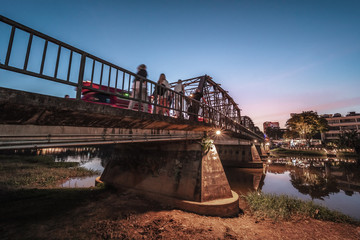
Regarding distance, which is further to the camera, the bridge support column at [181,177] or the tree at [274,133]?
the tree at [274,133]

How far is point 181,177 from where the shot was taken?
29.9ft

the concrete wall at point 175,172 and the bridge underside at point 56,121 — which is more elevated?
the bridge underside at point 56,121

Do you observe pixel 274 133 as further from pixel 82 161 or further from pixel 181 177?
pixel 181 177

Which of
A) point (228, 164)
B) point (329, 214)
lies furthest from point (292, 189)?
point (228, 164)

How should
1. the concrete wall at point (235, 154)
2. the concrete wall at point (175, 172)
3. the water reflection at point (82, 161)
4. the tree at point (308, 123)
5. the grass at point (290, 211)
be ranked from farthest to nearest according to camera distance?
the tree at point (308, 123) → the concrete wall at point (235, 154) → the water reflection at point (82, 161) → the grass at point (290, 211) → the concrete wall at point (175, 172)

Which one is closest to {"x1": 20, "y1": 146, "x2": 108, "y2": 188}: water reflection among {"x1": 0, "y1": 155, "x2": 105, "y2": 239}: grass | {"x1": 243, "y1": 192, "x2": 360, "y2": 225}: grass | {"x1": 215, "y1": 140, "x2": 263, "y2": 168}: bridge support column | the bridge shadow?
{"x1": 0, "y1": 155, "x2": 105, "y2": 239}: grass

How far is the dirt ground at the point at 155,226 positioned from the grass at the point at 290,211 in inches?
23.0

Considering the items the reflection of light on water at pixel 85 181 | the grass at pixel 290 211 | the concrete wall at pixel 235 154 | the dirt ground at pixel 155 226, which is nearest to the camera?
the dirt ground at pixel 155 226

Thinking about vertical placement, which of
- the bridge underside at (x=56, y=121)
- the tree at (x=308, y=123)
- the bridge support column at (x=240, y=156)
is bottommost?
the bridge support column at (x=240, y=156)

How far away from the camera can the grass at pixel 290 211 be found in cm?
888

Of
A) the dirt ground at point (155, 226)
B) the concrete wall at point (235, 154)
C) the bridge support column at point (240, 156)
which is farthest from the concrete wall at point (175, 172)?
the concrete wall at point (235, 154)

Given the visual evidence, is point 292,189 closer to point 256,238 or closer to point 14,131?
point 256,238

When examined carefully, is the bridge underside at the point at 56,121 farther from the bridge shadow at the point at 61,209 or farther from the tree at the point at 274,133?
the tree at the point at 274,133

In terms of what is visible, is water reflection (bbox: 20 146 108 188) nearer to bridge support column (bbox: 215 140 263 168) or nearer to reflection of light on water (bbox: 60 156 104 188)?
reflection of light on water (bbox: 60 156 104 188)
